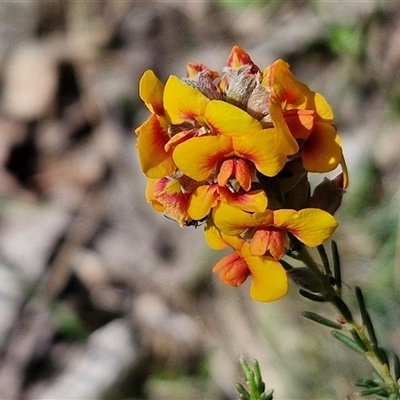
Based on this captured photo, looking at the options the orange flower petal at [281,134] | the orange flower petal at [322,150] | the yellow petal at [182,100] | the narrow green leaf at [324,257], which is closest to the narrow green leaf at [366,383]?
the narrow green leaf at [324,257]

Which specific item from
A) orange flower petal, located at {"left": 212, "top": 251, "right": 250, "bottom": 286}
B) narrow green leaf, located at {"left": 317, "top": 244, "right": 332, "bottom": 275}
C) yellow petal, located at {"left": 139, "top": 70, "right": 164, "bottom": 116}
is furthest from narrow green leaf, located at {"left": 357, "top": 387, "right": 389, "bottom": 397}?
yellow petal, located at {"left": 139, "top": 70, "right": 164, "bottom": 116}

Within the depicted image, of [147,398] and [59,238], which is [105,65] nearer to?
[59,238]

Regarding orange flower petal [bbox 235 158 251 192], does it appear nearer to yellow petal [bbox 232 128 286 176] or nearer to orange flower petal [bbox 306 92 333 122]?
yellow petal [bbox 232 128 286 176]

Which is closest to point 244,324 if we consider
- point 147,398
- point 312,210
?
point 147,398

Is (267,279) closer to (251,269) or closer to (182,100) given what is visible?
(251,269)

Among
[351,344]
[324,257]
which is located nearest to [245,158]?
[324,257]

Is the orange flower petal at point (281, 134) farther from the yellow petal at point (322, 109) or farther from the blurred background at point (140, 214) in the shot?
the blurred background at point (140, 214)

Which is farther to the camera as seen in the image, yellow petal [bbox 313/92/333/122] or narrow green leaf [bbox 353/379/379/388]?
narrow green leaf [bbox 353/379/379/388]
